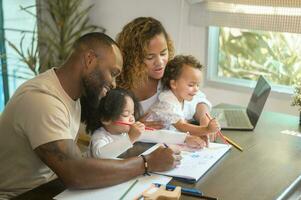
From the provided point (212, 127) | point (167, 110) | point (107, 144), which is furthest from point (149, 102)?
point (107, 144)

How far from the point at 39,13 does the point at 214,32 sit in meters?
1.55

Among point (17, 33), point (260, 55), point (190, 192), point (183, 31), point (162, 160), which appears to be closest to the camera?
point (190, 192)

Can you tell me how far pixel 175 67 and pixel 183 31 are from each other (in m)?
1.40

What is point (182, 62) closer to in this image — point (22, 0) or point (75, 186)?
point (75, 186)

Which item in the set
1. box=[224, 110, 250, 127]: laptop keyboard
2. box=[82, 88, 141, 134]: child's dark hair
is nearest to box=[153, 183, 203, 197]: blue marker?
box=[82, 88, 141, 134]: child's dark hair

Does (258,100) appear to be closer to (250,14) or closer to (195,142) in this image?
(195,142)

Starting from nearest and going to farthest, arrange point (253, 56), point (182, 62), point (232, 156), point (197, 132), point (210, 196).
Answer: point (210, 196) → point (232, 156) → point (197, 132) → point (182, 62) → point (253, 56)

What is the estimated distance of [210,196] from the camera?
1.21 m

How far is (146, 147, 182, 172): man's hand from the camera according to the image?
4.42ft

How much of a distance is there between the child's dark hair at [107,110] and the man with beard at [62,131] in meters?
0.04

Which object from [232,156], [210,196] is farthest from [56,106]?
[232,156]

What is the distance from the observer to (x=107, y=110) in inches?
60.4

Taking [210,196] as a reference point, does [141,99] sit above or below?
above

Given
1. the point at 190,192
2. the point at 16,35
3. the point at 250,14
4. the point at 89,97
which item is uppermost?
the point at 250,14
